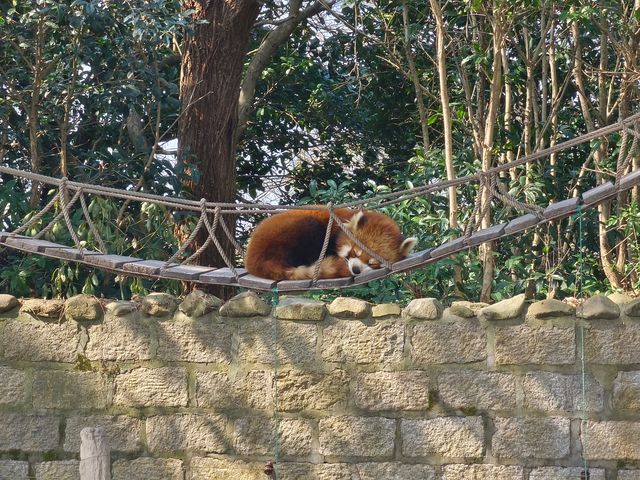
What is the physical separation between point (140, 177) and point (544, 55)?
2.71 m

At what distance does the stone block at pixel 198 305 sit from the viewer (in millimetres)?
4410

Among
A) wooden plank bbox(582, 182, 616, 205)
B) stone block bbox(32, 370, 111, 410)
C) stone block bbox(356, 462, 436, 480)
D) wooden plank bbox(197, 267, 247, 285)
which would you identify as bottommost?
stone block bbox(356, 462, 436, 480)

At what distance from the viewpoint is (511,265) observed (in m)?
6.51

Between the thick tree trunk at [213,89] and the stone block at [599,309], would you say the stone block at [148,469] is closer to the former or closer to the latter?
the stone block at [599,309]

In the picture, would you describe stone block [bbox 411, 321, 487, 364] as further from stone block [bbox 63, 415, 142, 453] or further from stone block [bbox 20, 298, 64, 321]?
stone block [bbox 20, 298, 64, 321]

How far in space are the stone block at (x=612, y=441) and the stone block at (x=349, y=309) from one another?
936 millimetres

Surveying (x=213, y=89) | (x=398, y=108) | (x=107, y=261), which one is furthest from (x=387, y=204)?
(x=398, y=108)

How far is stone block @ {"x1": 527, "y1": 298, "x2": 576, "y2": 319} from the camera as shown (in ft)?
13.6

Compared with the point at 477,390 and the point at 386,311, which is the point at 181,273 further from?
the point at 477,390

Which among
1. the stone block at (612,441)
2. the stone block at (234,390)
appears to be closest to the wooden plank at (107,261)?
the stone block at (234,390)

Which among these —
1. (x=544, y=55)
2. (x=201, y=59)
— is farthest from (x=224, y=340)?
(x=544, y=55)

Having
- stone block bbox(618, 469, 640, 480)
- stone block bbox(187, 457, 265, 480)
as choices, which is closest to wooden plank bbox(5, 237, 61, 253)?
stone block bbox(187, 457, 265, 480)

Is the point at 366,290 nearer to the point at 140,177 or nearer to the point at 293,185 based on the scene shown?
the point at 140,177

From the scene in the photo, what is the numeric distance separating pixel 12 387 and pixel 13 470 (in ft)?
1.09
